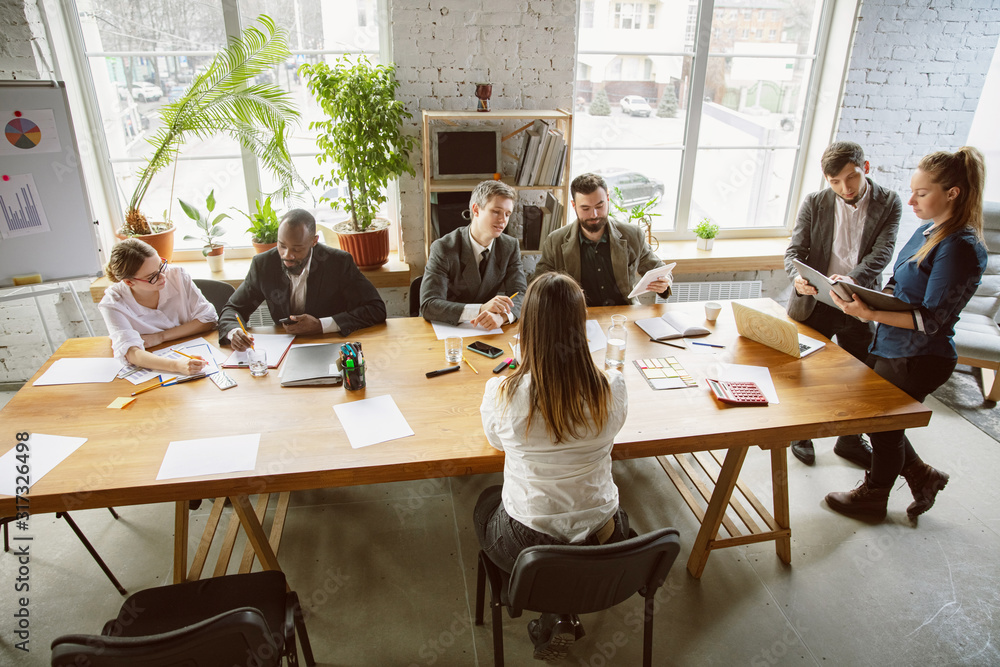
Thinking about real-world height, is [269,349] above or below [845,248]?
below

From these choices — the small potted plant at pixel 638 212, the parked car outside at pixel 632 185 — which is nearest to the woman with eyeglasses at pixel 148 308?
the small potted plant at pixel 638 212

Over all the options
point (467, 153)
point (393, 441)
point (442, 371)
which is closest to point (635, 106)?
point (467, 153)

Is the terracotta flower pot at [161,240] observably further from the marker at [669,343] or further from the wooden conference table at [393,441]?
the marker at [669,343]

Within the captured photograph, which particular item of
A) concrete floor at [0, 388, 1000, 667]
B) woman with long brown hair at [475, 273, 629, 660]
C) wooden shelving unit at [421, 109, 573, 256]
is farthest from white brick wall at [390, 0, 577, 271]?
woman with long brown hair at [475, 273, 629, 660]

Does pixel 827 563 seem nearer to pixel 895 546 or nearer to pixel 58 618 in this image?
pixel 895 546

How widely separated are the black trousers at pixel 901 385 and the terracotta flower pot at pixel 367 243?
2.73 metres

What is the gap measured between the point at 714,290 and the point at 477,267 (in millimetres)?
2022

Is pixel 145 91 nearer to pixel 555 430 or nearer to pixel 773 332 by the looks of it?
pixel 555 430

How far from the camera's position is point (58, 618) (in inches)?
88.6

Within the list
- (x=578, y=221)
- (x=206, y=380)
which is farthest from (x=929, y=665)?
(x=206, y=380)

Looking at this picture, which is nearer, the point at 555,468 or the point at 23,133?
the point at 555,468

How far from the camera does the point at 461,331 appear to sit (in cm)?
268

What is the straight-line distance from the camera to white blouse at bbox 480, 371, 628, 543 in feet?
5.39

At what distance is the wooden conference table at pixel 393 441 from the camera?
5.78 ft
